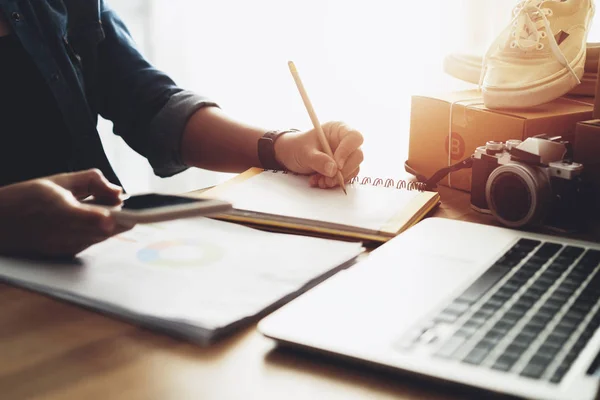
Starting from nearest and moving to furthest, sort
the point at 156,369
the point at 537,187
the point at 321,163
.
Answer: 1. the point at 156,369
2. the point at 537,187
3. the point at 321,163

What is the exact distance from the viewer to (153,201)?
56 cm

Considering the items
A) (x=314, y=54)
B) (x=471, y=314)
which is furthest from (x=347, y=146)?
(x=314, y=54)

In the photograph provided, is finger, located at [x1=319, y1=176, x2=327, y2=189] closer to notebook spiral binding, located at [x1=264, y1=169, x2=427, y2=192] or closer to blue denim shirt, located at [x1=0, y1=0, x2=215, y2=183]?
notebook spiral binding, located at [x1=264, y1=169, x2=427, y2=192]

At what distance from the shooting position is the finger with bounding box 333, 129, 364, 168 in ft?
2.98

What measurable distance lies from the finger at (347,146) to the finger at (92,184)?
352mm

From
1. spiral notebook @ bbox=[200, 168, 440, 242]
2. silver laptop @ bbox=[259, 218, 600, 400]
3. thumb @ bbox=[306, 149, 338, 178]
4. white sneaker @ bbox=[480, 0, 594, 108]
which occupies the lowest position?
spiral notebook @ bbox=[200, 168, 440, 242]

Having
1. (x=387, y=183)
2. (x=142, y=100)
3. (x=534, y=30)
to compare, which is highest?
(x=534, y=30)

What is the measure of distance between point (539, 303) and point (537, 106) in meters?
0.52

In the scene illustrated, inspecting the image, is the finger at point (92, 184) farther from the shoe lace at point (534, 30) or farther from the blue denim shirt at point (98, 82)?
the shoe lace at point (534, 30)

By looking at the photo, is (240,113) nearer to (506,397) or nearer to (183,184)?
(183,184)

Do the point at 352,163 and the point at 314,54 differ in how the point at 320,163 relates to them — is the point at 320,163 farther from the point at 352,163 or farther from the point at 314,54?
the point at 314,54

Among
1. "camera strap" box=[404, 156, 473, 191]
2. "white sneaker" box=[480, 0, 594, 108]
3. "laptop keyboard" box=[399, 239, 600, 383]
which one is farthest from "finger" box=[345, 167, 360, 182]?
"laptop keyboard" box=[399, 239, 600, 383]

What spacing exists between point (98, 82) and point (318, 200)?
22.7 inches

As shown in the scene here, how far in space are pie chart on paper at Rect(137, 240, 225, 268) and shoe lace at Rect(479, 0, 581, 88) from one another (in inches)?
23.2
